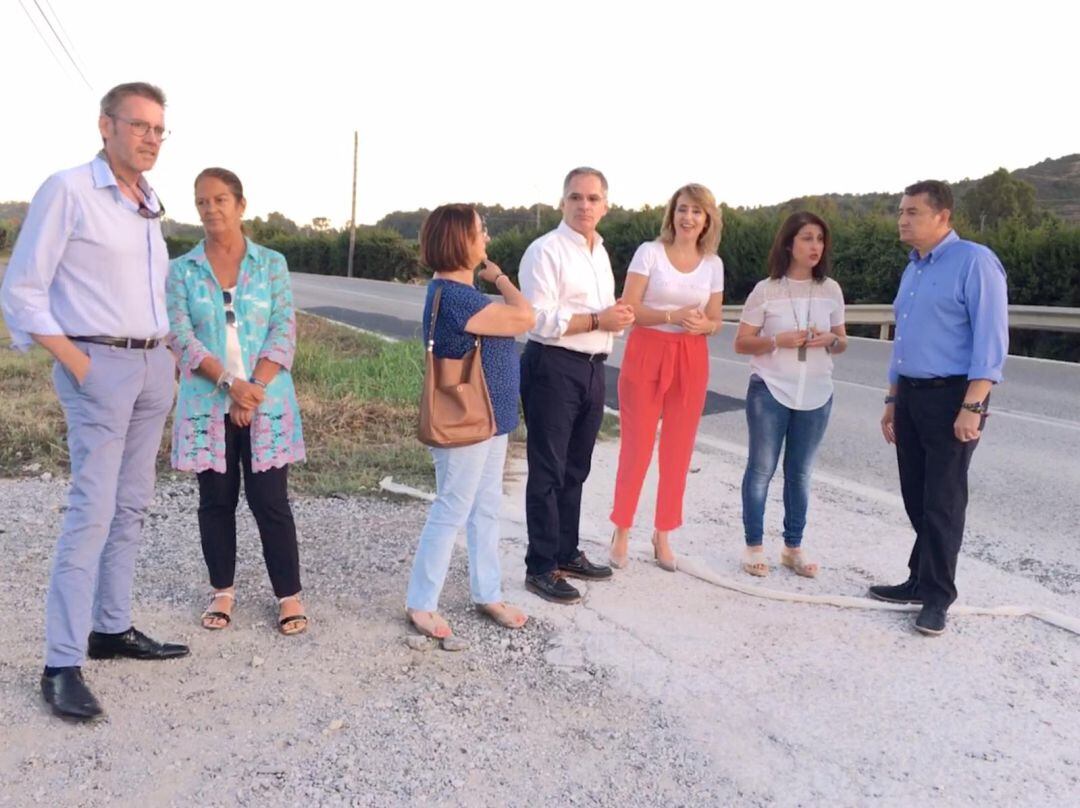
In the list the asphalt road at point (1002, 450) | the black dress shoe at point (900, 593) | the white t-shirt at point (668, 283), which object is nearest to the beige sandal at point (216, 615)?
the white t-shirt at point (668, 283)

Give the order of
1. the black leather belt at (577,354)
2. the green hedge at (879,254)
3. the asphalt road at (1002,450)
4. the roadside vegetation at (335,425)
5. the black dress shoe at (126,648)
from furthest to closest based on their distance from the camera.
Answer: the green hedge at (879,254), the roadside vegetation at (335,425), the asphalt road at (1002,450), the black leather belt at (577,354), the black dress shoe at (126,648)

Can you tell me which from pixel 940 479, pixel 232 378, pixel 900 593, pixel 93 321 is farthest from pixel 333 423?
pixel 940 479

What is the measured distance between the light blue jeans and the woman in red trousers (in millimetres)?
1089

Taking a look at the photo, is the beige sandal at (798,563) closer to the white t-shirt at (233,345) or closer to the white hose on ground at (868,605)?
the white hose on ground at (868,605)

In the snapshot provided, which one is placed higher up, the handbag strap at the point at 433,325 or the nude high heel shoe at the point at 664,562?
the handbag strap at the point at 433,325

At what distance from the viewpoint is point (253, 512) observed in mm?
4203

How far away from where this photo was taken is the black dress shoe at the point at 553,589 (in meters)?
4.57

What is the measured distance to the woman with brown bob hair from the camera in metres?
3.95

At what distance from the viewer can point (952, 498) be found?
14.7ft

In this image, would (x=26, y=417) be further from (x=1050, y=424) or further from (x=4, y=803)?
(x=1050, y=424)

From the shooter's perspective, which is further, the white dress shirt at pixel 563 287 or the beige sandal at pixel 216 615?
the white dress shirt at pixel 563 287

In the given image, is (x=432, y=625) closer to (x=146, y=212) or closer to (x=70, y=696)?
(x=70, y=696)

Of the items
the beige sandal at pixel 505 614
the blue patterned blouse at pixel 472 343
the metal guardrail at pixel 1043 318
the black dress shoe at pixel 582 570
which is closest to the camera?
the blue patterned blouse at pixel 472 343

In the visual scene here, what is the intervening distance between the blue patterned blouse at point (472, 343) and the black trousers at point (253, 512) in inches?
35.9
